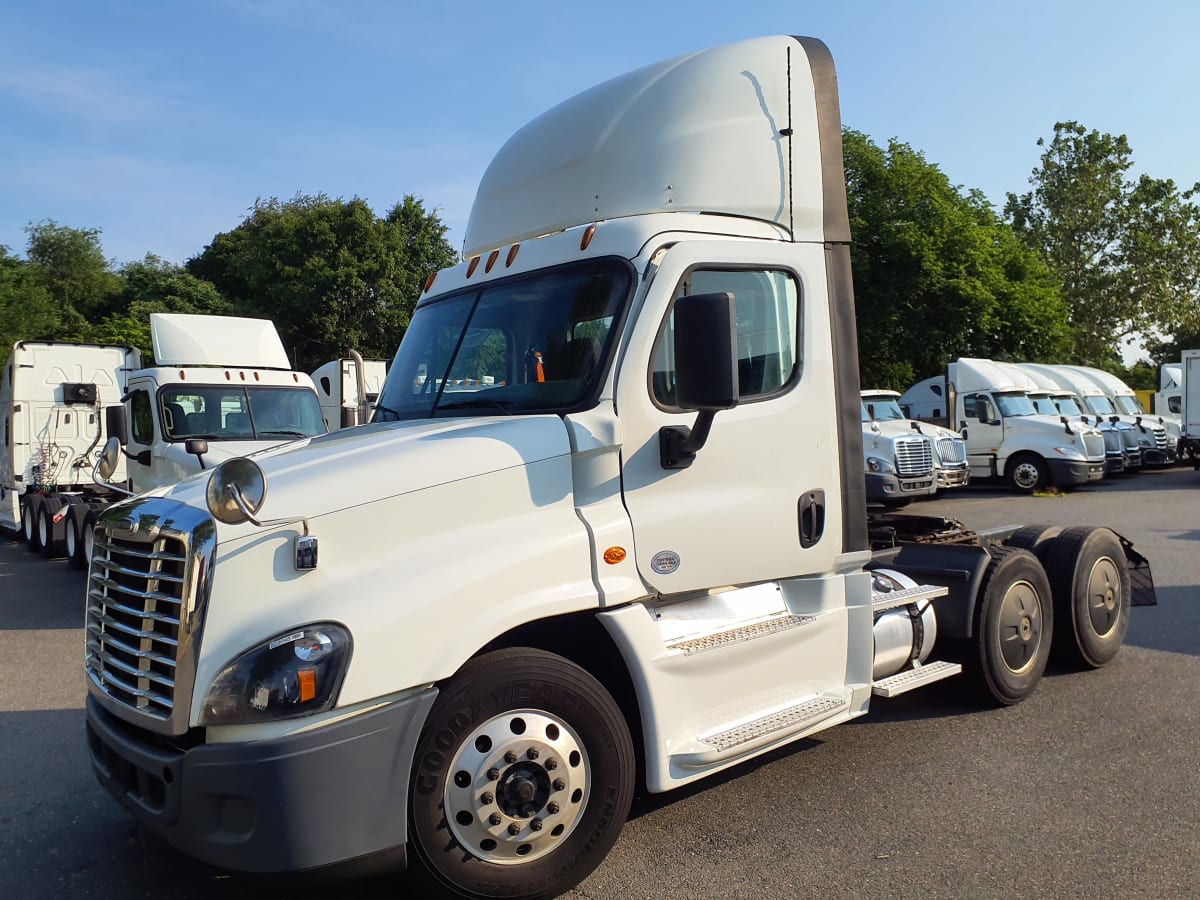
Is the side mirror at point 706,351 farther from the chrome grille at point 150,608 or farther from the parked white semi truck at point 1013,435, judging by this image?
the parked white semi truck at point 1013,435

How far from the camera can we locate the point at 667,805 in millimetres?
4488

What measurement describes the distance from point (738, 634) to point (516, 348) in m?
1.57

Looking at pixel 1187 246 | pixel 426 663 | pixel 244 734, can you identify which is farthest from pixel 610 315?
pixel 1187 246

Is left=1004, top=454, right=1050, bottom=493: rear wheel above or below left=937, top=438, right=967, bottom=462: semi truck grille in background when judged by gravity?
below

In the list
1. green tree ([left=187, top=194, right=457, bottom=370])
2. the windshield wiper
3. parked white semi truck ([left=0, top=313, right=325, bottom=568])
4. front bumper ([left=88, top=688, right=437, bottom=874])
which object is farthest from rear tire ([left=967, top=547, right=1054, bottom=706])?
green tree ([left=187, top=194, right=457, bottom=370])

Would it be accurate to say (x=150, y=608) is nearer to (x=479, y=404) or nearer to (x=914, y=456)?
(x=479, y=404)

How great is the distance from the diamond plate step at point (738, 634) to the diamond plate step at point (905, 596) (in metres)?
0.67

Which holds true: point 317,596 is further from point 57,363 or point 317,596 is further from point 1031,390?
point 1031,390

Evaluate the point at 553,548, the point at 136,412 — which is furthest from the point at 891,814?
the point at 136,412

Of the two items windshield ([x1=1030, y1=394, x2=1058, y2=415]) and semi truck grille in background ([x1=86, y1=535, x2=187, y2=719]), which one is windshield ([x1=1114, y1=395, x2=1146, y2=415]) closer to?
windshield ([x1=1030, y1=394, x2=1058, y2=415])

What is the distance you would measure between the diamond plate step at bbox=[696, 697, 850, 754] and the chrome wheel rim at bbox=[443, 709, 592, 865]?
67 centimetres

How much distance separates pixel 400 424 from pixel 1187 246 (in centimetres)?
5297

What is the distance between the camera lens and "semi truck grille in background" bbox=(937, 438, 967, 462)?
18109 millimetres

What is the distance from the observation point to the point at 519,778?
342cm
